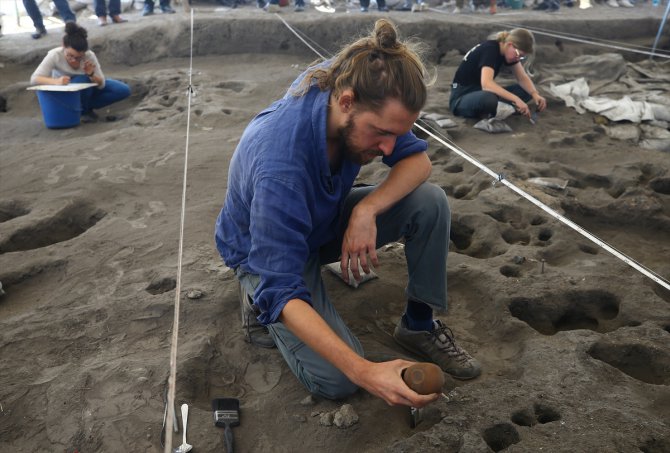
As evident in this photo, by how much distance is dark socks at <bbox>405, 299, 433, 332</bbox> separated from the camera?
2.37 metres

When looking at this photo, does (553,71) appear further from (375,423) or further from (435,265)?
(375,423)

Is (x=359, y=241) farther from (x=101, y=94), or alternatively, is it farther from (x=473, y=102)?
(x=101, y=94)

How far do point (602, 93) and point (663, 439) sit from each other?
5.09m

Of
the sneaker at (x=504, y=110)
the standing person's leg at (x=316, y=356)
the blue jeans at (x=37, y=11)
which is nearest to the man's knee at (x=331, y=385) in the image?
the standing person's leg at (x=316, y=356)

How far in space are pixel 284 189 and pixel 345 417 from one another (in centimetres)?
80

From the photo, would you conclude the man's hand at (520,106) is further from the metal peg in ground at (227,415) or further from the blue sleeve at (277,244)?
the metal peg in ground at (227,415)

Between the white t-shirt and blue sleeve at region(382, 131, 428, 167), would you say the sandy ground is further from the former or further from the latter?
the white t-shirt

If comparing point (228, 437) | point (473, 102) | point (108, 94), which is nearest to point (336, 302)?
point (228, 437)

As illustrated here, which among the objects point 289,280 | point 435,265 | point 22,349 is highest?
point 289,280

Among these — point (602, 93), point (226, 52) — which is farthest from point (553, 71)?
point (226, 52)

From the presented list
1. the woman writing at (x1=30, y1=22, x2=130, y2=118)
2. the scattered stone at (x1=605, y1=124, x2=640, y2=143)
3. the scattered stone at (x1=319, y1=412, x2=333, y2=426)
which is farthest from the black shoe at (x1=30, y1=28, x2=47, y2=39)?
the scattered stone at (x1=319, y1=412, x2=333, y2=426)

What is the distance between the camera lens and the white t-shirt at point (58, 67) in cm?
574

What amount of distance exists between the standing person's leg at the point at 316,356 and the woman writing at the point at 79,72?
14.5ft

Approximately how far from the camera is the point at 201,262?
302 centimetres
